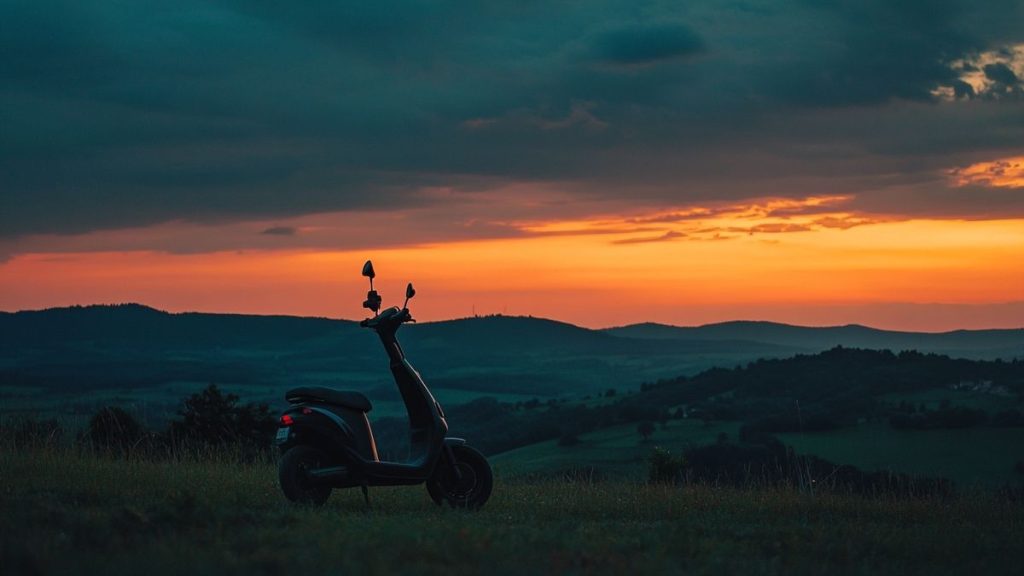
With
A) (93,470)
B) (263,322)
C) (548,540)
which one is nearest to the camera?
(548,540)

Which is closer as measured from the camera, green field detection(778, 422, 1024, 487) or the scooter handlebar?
the scooter handlebar

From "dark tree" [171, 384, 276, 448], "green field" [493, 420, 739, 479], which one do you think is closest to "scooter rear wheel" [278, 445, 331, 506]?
"dark tree" [171, 384, 276, 448]

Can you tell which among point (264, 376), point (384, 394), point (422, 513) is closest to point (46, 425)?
point (422, 513)

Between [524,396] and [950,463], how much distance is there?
251 ft

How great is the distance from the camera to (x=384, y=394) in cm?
10912

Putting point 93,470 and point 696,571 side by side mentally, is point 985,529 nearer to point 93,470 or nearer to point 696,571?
point 696,571

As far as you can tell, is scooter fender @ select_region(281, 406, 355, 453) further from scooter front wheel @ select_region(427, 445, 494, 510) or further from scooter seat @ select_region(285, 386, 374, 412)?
scooter front wheel @ select_region(427, 445, 494, 510)

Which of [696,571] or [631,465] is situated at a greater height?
[696,571]

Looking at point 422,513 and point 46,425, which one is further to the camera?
point 46,425

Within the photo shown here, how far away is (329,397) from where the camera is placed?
1129cm

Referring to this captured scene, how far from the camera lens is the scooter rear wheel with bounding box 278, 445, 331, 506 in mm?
10812

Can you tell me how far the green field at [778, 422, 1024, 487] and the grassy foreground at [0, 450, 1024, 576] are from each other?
39.3 metres

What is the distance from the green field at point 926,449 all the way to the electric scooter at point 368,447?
40851mm

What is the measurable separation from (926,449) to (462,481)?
51.5 m
